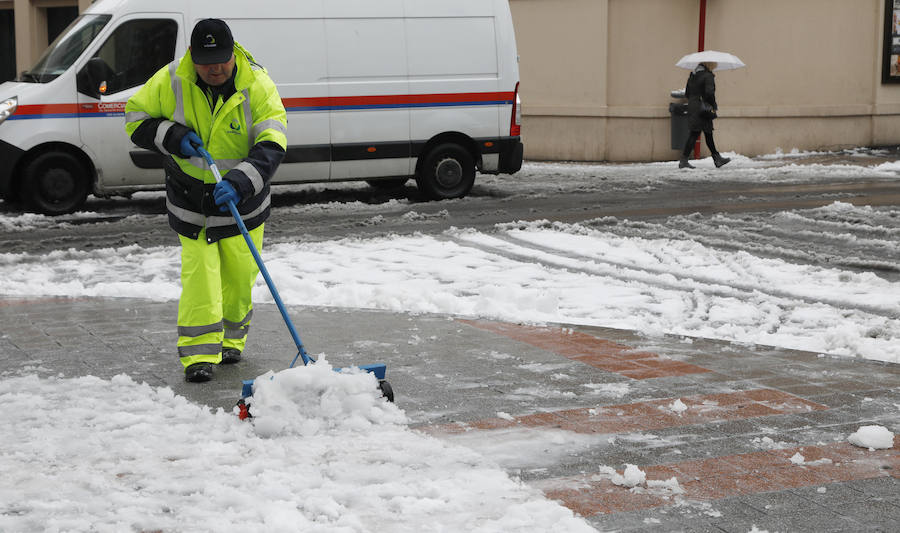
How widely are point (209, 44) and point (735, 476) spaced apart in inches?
120

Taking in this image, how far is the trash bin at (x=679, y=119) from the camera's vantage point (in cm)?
1894

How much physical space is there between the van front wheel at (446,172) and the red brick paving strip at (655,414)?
8705 mm

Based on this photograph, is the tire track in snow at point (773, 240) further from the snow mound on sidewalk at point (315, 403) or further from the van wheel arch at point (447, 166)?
the snow mound on sidewalk at point (315, 403)

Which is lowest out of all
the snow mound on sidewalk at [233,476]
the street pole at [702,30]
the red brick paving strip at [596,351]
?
the red brick paving strip at [596,351]

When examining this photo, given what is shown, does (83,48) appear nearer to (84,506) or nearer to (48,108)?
(48,108)

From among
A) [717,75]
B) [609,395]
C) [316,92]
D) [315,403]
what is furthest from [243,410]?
[717,75]

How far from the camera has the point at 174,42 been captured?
12.5m

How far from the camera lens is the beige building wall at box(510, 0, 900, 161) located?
1942cm

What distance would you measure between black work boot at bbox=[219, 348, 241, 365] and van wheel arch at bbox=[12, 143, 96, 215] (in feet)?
23.7

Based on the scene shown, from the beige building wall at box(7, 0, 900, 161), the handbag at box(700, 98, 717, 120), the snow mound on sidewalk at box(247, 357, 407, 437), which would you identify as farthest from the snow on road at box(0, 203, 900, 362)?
the beige building wall at box(7, 0, 900, 161)

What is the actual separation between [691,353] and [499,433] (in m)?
1.85

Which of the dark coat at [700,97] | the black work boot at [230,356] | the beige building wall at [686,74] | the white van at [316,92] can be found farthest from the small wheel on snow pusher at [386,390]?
the beige building wall at [686,74]

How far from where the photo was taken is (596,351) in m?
6.16

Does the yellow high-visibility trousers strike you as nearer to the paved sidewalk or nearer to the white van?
the paved sidewalk
